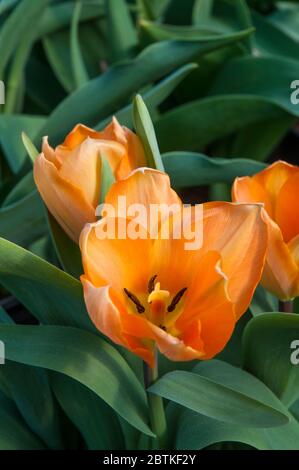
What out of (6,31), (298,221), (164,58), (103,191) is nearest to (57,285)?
(103,191)

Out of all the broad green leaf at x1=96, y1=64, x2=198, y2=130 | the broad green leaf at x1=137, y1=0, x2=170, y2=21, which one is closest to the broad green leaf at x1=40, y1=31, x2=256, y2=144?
the broad green leaf at x1=96, y1=64, x2=198, y2=130

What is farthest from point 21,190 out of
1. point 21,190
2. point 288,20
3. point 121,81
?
point 288,20

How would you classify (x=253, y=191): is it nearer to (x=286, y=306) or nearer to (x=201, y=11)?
(x=286, y=306)

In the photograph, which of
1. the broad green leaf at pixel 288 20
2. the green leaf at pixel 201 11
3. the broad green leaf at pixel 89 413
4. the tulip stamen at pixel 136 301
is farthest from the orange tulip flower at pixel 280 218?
the broad green leaf at pixel 288 20

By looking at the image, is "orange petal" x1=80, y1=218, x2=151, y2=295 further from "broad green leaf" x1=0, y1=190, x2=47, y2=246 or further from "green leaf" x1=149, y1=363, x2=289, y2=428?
"broad green leaf" x1=0, y1=190, x2=47, y2=246

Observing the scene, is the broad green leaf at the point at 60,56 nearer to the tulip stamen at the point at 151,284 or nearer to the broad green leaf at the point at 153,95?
the broad green leaf at the point at 153,95

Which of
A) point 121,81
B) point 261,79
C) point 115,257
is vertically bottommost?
point 261,79
